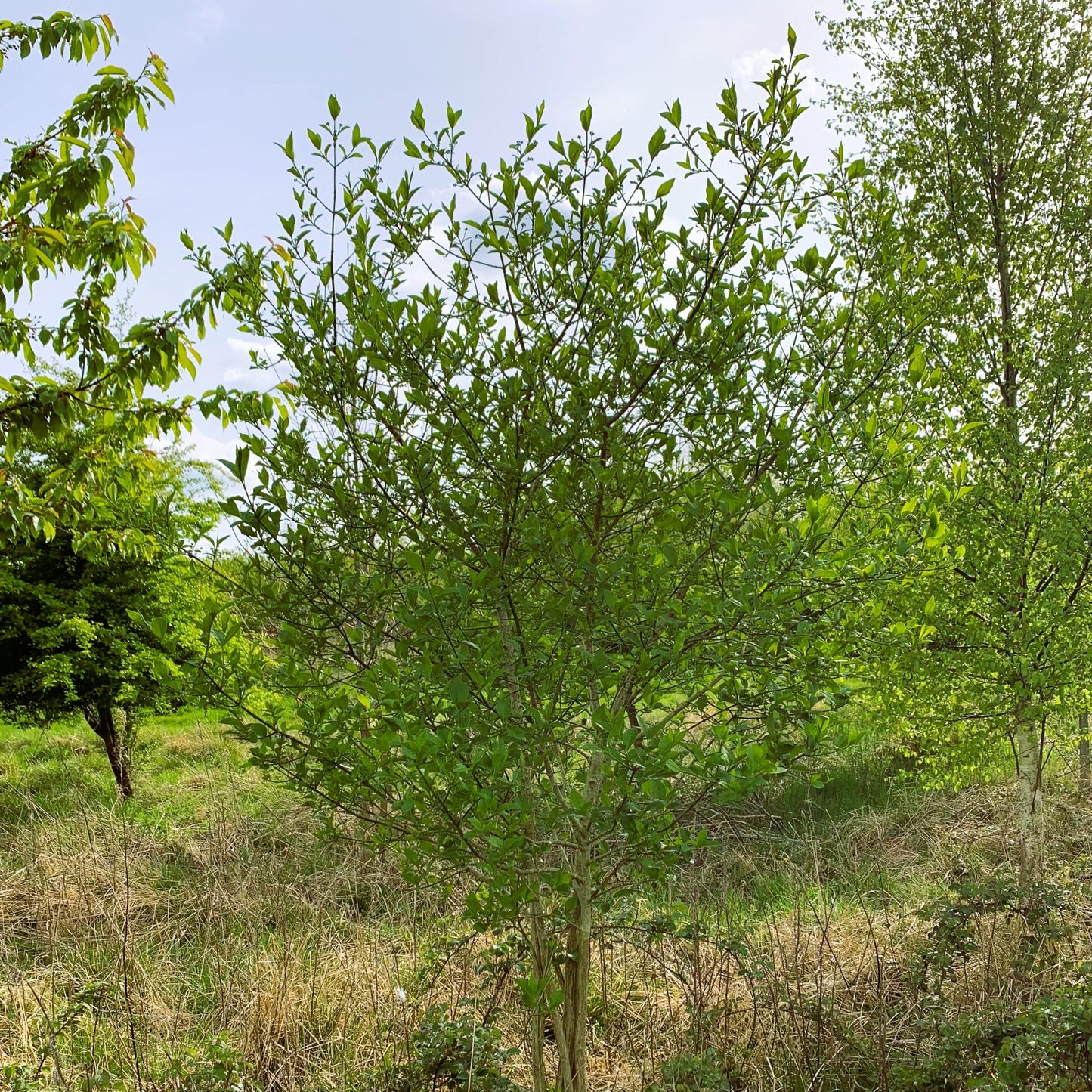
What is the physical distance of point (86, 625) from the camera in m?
7.71

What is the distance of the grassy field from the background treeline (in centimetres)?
4

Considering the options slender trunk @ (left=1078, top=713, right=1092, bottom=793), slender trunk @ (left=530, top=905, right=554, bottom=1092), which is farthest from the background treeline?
slender trunk @ (left=1078, top=713, right=1092, bottom=793)

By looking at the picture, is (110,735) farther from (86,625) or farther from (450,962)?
(450,962)

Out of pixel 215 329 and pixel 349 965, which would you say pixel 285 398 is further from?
pixel 349 965

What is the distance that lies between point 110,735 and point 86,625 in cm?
206

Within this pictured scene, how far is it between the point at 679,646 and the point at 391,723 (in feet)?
2.32

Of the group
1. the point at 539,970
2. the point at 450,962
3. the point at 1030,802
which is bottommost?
the point at 450,962

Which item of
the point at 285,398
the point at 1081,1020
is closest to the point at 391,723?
the point at 285,398

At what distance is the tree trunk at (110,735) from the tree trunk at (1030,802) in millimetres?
8133

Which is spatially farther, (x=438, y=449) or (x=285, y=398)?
(x=285, y=398)

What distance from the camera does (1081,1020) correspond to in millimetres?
2801

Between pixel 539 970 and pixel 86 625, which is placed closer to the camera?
pixel 539 970

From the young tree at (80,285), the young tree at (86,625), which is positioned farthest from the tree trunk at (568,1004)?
the young tree at (86,625)

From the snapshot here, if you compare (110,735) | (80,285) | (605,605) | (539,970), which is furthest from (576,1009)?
(110,735)
